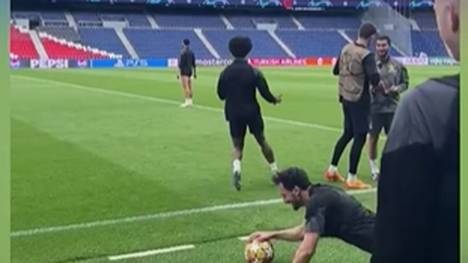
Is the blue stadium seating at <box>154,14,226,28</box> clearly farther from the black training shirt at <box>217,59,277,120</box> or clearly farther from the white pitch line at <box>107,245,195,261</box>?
the white pitch line at <box>107,245,195,261</box>

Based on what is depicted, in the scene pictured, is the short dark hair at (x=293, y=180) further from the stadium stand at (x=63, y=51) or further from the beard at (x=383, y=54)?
the stadium stand at (x=63, y=51)

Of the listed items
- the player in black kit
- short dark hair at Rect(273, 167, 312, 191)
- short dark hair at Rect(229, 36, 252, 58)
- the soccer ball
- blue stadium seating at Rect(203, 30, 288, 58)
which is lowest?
blue stadium seating at Rect(203, 30, 288, 58)

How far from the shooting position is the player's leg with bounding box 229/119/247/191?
309 inches

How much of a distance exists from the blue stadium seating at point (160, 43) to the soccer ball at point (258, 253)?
1764 inches

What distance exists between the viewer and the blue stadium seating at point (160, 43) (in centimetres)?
4966

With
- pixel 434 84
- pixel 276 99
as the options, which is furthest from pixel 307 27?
pixel 434 84

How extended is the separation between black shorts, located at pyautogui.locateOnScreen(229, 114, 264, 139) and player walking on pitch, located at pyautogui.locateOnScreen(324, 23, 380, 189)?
0.94 metres

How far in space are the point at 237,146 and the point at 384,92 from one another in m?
1.70

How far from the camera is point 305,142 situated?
37.7 feet

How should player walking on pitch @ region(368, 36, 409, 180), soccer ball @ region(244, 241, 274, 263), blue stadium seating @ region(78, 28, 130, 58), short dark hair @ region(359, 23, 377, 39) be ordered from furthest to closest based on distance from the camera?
blue stadium seating @ region(78, 28, 130, 58) → player walking on pitch @ region(368, 36, 409, 180) → short dark hair @ region(359, 23, 377, 39) → soccer ball @ region(244, 241, 274, 263)

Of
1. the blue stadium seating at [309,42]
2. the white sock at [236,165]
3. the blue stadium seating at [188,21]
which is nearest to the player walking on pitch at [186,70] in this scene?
the white sock at [236,165]

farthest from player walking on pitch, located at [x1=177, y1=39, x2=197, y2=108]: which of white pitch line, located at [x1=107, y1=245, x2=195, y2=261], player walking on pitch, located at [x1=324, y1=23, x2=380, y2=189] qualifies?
white pitch line, located at [x1=107, y1=245, x2=195, y2=261]

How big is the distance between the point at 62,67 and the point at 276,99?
3917cm

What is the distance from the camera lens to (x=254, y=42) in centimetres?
5309
